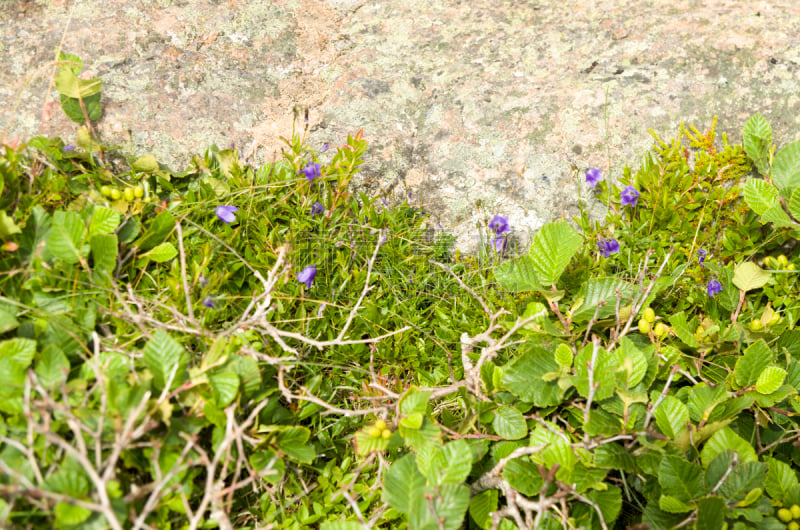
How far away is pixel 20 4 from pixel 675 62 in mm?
3430

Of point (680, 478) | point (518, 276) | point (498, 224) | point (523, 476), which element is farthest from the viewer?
point (498, 224)

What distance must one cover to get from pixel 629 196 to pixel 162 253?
1971 mm

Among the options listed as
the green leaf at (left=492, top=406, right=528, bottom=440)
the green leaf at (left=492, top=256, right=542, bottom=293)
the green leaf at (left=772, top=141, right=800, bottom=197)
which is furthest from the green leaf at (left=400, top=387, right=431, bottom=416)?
the green leaf at (left=772, top=141, right=800, bottom=197)

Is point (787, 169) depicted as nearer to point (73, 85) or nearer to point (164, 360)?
point (164, 360)

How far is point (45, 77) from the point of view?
9.74 ft

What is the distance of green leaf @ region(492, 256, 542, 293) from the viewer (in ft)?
7.73

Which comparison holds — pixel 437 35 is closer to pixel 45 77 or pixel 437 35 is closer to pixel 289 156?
pixel 289 156

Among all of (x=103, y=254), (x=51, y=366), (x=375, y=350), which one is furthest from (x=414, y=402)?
(x=103, y=254)

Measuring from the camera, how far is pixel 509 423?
2.06 metres

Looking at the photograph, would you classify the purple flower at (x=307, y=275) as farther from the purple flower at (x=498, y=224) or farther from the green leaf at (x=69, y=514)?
the green leaf at (x=69, y=514)

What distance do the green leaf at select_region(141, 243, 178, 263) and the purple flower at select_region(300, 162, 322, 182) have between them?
0.68m

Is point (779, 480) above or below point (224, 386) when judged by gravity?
below

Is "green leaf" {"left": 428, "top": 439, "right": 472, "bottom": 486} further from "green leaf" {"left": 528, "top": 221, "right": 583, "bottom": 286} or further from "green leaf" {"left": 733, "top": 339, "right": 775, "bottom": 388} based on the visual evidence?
"green leaf" {"left": 733, "top": 339, "right": 775, "bottom": 388}

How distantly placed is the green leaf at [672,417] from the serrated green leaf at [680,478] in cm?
15
